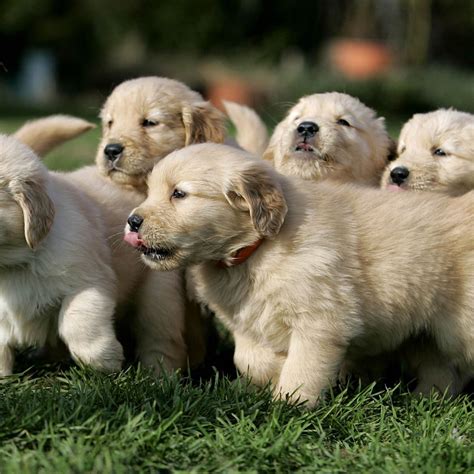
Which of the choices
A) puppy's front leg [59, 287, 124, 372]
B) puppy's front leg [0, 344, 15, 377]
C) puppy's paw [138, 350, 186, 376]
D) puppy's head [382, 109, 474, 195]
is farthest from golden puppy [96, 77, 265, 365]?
puppy's head [382, 109, 474, 195]

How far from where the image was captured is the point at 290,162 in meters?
4.42

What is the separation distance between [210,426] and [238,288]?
0.71 metres

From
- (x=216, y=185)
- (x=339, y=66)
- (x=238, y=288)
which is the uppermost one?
(x=216, y=185)

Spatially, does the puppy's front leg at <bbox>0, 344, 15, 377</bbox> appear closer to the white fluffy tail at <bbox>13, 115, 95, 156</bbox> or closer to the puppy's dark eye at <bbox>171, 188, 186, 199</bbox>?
the puppy's dark eye at <bbox>171, 188, 186, 199</bbox>

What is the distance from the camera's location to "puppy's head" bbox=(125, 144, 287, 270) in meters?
3.58

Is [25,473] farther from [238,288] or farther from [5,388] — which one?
[238,288]

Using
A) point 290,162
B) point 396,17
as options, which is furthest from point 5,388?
point 396,17

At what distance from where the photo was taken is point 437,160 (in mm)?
4488

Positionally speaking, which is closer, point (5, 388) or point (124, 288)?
point (5, 388)

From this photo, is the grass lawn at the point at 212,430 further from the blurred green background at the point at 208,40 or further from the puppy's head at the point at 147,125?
the blurred green background at the point at 208,40

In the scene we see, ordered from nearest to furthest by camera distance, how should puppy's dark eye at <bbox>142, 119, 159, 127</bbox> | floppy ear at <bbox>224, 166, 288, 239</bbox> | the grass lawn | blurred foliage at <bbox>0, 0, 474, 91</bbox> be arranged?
1. the grass lawn
2. floppy ear at <bbox>224, 166, 288, 239</bbox>
3. puppy's dark eye at <bbox>142, 119, 159, 127</bbox>
4. blurred foliage at <bbox>0, 0, 474, 91</bbox>

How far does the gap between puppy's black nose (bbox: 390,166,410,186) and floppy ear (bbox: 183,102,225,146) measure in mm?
989

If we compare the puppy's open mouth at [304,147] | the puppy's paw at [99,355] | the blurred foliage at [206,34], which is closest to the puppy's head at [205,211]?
the puppy's paw at [99,355]

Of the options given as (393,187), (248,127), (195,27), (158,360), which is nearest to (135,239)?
(158,360)
